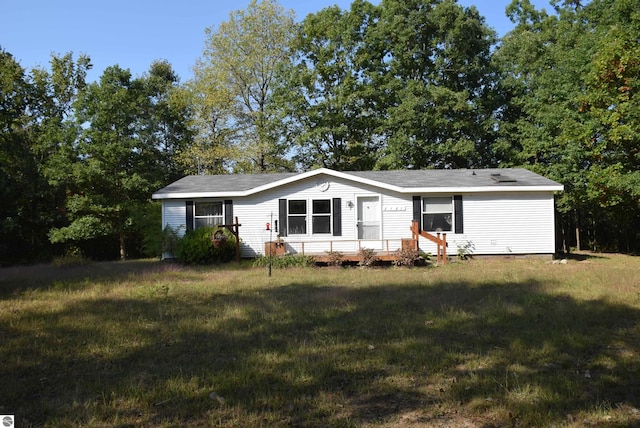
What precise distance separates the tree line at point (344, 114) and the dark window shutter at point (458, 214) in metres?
6.28

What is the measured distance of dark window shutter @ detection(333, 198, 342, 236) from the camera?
1659 cm

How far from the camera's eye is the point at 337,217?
16609 millimetres

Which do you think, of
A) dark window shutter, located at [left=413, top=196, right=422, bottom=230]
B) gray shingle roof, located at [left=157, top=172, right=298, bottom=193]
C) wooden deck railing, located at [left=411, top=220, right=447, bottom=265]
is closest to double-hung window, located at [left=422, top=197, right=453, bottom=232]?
dark window shutter, located at [left=413, top=196, right=422, bottom=230]

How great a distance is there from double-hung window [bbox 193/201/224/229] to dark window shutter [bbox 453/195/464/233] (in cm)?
837

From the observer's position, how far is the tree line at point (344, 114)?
65.7ft

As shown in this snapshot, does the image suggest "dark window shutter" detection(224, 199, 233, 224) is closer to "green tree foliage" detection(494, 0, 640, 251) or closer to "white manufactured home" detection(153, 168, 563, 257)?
"white manufactured home" detection(153, 168, 563, 257)

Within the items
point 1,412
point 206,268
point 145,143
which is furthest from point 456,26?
point 1,412

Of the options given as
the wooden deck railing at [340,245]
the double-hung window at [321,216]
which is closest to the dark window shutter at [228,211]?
the wooden deck railing at [340,245]

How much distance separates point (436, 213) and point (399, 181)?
1.78 m

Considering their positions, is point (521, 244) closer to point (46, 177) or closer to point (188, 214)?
point (188, 214)

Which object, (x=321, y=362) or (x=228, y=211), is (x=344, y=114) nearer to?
(x=228, y=211)

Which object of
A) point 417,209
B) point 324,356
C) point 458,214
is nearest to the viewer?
point 324,356

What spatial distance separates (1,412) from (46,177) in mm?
21465

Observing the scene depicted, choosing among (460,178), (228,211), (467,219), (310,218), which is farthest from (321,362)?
(460,178)
